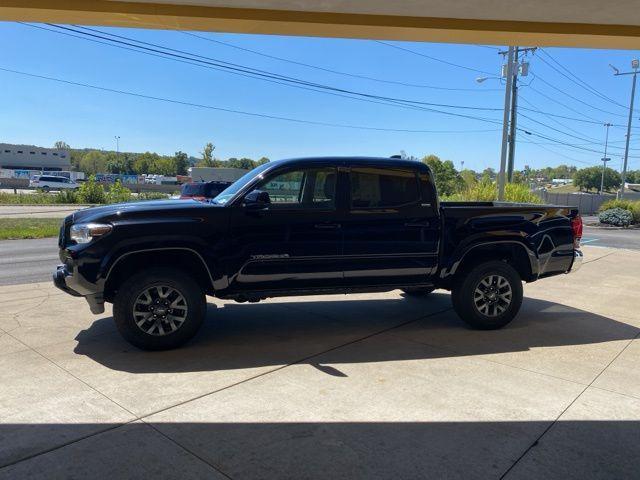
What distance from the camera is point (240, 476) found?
2.93 m

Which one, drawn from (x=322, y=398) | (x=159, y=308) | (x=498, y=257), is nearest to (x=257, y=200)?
(x=159, y=308)

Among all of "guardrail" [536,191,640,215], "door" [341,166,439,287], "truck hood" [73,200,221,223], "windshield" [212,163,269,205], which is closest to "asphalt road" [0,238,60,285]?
"truck hood" [73,200,221,223]

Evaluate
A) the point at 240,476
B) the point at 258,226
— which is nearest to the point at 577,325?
the point at 258,226

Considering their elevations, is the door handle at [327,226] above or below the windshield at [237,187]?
below

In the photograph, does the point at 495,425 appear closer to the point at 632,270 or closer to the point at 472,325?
the point at 472,325

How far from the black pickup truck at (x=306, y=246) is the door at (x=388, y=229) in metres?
0.01

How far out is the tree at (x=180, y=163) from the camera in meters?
136

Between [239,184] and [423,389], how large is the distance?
292 cm

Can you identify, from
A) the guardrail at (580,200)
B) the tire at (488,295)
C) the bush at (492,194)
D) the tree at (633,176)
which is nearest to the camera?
the tire at (488,295)

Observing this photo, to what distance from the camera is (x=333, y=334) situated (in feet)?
18.7

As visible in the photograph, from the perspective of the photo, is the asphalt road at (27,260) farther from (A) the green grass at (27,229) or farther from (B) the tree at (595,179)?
(B) the tree at (595,179)

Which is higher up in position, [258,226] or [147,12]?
[147,12]

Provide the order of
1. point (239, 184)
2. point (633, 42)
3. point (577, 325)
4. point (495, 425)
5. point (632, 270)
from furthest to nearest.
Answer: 1. point (632, 270)
2. point (633, 42)
3. point (577, 325)
4. point (239, 184)
5. point (495, 425)

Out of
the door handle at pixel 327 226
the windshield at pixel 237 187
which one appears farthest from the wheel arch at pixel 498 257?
the windshield at pixel 237 187
